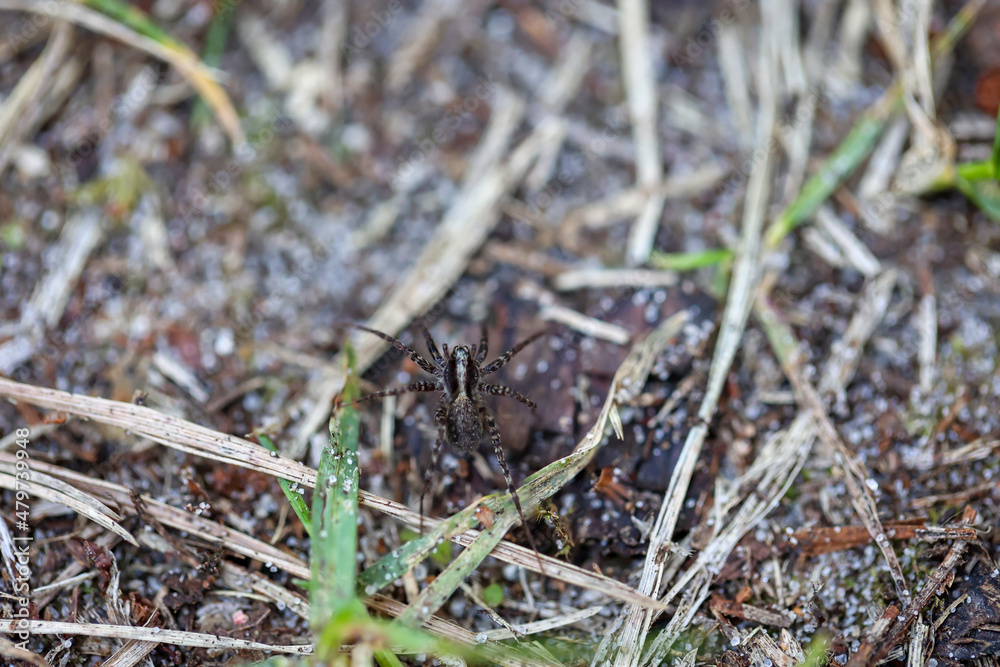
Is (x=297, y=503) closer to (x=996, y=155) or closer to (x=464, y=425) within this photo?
(x=464, y=425)

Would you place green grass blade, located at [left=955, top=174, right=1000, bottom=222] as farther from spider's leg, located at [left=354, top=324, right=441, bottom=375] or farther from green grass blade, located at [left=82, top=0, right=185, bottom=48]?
green grass blade, located at [left=82, top=0, right=185, bottom=48]

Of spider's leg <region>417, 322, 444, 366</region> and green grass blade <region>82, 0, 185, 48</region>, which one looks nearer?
spider's leg <region>417, 322, 444, 366</region>

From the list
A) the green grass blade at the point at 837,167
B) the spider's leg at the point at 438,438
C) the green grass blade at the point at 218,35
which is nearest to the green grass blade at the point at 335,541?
the spider's leg at the point at 438,438

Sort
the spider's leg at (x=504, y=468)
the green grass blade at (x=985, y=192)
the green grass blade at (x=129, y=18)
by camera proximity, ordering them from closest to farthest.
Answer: the spider's leg at (x=504, y=468) → the green grass blade at (x=985, y=192) → the green grass blade at (x=129, y=18)

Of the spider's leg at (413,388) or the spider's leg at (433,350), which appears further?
the spider's leg at (433,350)

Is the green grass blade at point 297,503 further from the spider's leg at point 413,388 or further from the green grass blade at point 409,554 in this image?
the spider's leg at point 413,388

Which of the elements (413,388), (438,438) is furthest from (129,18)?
(438,438)

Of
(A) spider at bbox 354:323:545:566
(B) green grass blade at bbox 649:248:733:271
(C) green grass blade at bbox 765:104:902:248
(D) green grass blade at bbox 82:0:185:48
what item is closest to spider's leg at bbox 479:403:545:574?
(A) spider at bbox 354:323:545:566

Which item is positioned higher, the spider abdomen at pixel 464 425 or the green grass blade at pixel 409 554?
the spider abdomen at pixel 464 425
